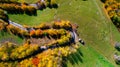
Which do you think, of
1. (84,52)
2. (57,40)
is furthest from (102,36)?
(57,40)

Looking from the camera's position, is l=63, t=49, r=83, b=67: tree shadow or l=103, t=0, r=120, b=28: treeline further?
l=103, t=0, r=120, b=28: treeline

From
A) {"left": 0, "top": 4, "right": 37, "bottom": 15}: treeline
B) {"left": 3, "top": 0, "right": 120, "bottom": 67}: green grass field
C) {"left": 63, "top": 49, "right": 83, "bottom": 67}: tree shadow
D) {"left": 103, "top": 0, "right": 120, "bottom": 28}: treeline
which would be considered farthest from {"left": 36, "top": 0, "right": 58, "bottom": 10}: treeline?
{"left": 103, "top": 0, "right": 120, "bottom": 28}: treeline

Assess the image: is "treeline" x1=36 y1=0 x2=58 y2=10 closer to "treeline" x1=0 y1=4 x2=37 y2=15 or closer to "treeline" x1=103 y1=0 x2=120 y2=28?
"treeline" x1=0 y1=4 x2=37 y2=15

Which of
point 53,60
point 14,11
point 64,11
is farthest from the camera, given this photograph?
point 64,11

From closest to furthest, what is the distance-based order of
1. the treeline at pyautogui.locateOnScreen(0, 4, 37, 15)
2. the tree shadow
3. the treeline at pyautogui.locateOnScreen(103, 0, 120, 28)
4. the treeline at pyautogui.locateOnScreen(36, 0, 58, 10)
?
1. the tree shadow
2. the treeline at pyautogui.locateOnScreen(0, 4, 37, 15)
3. the treeline at pyautogui.locateOnScreen(36, 0, 58, 10)
4. the treeline at pyautogui.locateOnScreen(103, 0, 120, 28)

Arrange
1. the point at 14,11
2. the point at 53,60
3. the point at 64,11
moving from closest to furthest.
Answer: the point at 53,60 < the point at 14,11 < the point at 64,11

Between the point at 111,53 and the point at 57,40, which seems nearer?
the point at 57,40

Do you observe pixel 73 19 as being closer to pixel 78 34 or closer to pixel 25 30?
pixel 78 34

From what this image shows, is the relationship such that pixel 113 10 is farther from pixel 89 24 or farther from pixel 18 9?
pixel 18 9

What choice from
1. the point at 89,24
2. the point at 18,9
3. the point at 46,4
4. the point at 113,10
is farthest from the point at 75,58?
the point at 113,10
